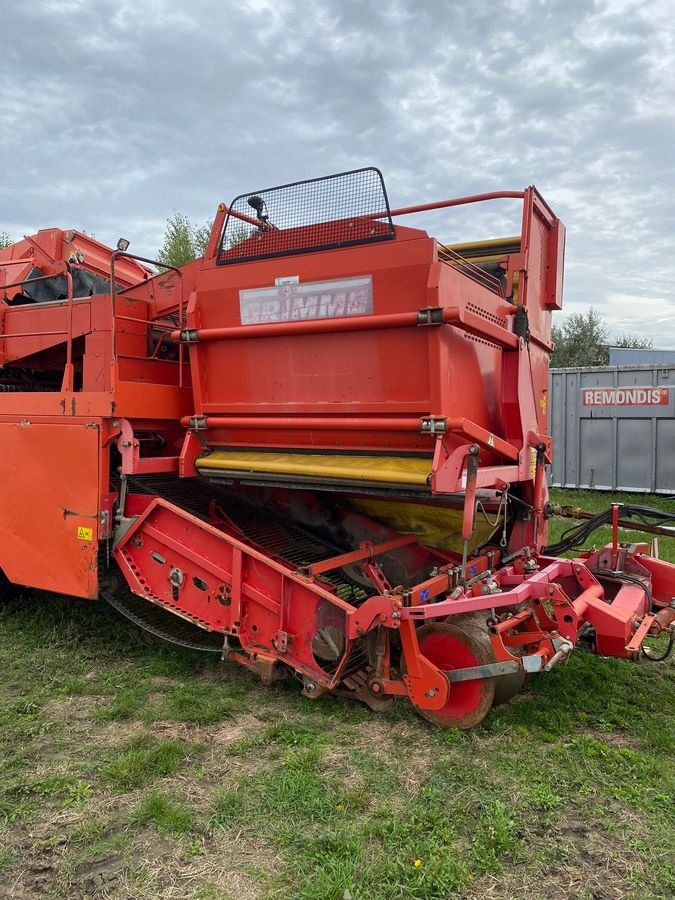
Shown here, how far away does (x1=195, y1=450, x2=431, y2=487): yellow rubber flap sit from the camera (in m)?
3.62

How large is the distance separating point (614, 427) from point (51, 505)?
1084 cm

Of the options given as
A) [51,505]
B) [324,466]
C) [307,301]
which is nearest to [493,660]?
[324,466]

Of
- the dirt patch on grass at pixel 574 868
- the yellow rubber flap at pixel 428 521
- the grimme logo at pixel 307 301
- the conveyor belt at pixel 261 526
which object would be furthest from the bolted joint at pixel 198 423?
the dirt patch on grass at pixel 574 868

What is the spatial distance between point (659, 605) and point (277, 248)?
3.26 m

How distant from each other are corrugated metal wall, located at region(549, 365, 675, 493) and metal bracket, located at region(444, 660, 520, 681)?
10121 mm

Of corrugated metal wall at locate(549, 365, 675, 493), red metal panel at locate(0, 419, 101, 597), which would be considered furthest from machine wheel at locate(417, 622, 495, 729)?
corrugated metal wall at locate(549, 365, 675, 493)

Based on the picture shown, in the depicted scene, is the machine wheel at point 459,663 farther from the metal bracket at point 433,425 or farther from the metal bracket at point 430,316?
the metal bracket at point 430,316

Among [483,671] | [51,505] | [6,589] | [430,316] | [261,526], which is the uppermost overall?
[430,316]

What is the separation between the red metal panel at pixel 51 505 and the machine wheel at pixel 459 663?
7.40 ft

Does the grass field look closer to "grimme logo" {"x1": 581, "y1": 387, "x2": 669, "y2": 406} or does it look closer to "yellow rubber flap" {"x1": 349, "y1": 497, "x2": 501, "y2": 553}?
"yellow rubber flap" {"x1": 349, "y1": 497, "x2": 501, "y2": 553}

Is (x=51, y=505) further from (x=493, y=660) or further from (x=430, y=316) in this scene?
(x=493, y=660)

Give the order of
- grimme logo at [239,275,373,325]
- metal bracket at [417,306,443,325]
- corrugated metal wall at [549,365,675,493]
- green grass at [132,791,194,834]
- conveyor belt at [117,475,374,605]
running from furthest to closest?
1. corrugated metal wall at [549,365,675,493]
2. conveyor belt at [117,475,374,605]
3. grimme logo at [239,275,373,325]
4. metal bracket at [417,306,443,325]
5. green grass at [132,791,194,834]

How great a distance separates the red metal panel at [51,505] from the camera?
4406mm

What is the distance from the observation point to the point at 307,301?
3.98 meters
